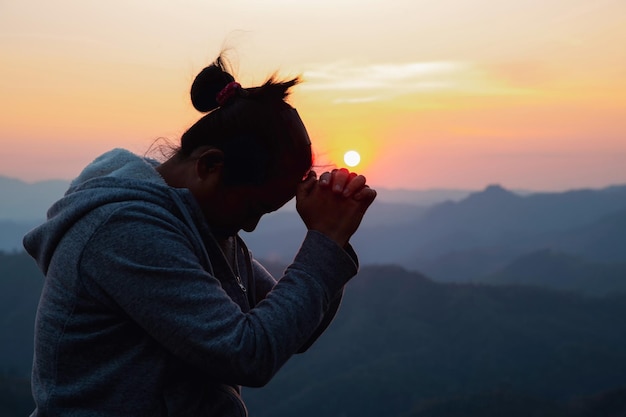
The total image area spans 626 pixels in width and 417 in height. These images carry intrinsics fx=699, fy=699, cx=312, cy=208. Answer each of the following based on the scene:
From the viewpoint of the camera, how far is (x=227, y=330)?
4.68 feet

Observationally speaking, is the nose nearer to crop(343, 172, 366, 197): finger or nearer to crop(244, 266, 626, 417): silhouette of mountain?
crop(343, 172, 366, 197): finger

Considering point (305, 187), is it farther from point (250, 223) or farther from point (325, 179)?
point (250, 223)

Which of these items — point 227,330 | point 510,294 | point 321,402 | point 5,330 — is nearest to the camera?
point 227,330

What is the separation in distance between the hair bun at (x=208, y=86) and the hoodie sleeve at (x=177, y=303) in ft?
1.27

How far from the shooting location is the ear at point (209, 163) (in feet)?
5.28

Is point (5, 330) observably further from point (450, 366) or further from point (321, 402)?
point (450, 366)

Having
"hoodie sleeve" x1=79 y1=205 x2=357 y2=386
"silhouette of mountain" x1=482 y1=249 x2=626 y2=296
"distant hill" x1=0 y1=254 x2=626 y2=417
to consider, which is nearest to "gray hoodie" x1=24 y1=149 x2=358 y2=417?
"hoodie sleeve" x1=79 y1=205 x2=357 y2=386

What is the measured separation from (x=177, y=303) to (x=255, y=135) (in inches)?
17.0

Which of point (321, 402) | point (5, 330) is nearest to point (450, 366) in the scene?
point (321, 402)

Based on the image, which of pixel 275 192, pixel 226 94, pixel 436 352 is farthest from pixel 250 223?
pixel 436 352

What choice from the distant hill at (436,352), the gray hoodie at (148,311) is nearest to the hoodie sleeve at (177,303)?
the gray hoodie at (148,311)

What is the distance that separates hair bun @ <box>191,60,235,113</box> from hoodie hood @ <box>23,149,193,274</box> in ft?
0.69

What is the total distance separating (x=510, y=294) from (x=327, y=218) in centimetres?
10128

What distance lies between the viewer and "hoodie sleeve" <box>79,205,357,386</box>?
4.66 feet
